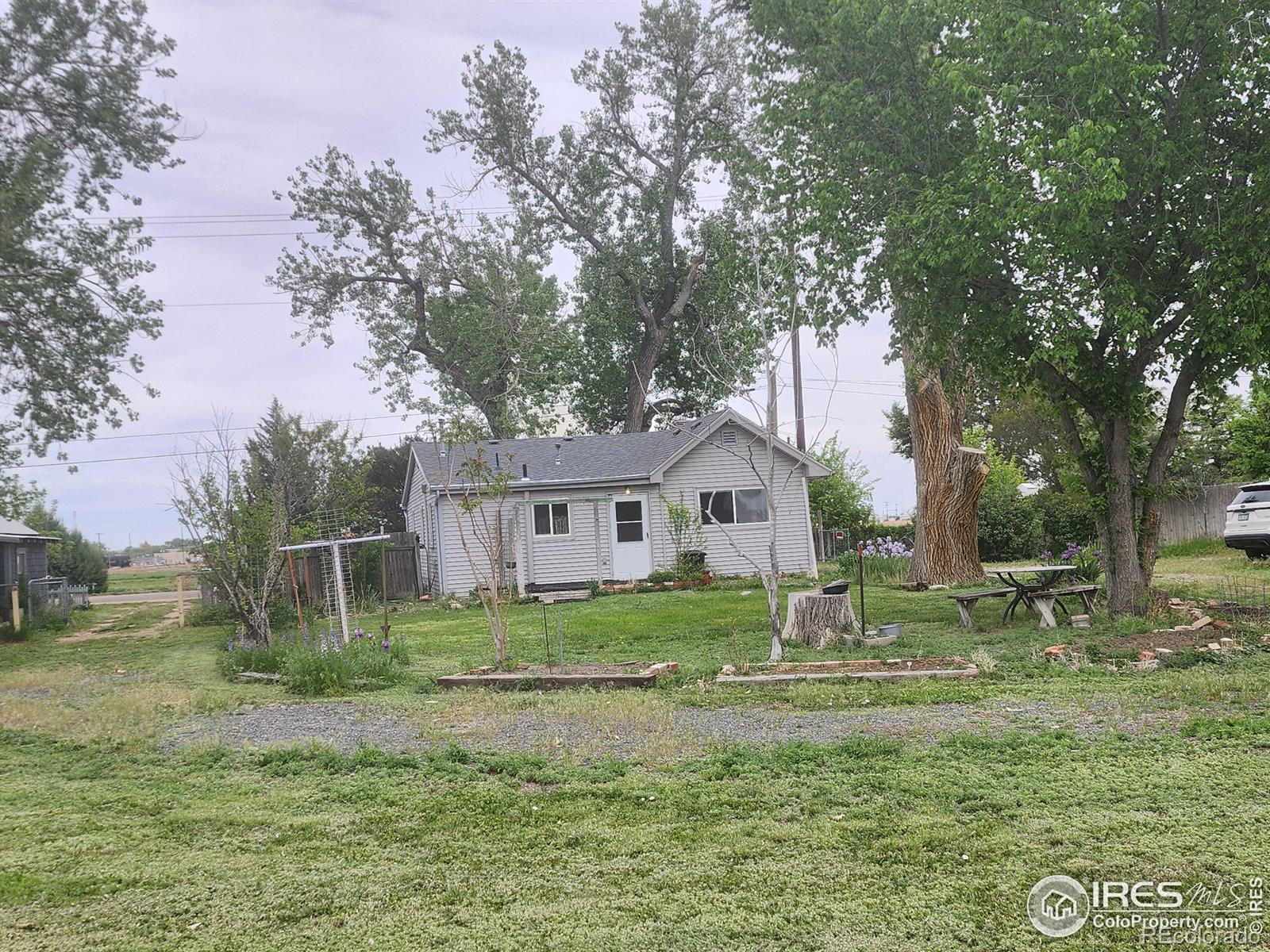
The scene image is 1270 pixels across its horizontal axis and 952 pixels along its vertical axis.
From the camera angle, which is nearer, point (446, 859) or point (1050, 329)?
point (446, 859)

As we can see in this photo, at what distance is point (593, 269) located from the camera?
34.4m

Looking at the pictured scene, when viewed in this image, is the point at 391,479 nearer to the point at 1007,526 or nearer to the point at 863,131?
the point at 1007,526

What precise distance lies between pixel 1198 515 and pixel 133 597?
33.8 m

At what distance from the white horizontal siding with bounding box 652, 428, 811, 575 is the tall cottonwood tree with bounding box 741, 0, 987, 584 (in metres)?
9.51

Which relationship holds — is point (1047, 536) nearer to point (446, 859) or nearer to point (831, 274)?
point (831, 274)

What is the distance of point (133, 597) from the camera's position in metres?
34.0

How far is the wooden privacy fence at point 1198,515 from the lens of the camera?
1009 inches

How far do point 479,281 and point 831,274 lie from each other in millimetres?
20342

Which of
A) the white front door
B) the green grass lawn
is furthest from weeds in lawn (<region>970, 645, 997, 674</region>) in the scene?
the white front door

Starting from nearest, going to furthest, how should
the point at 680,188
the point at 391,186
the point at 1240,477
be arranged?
the point at 1240,477
the point at 391,186
the point at 680,188

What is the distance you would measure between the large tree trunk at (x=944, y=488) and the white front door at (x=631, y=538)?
280 inches

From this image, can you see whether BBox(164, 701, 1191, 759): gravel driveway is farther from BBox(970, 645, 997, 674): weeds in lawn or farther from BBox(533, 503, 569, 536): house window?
BBox(533, 503, 569, 536): house window

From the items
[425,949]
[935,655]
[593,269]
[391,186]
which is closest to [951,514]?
[935,655]

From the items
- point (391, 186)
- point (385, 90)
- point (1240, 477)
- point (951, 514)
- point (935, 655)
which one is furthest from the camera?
point (391, 186)
